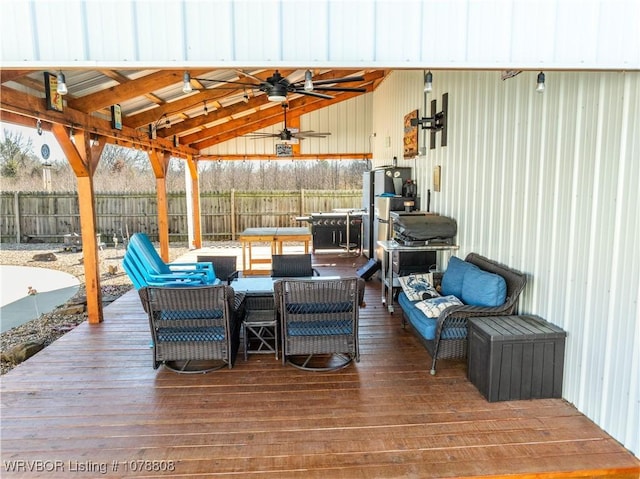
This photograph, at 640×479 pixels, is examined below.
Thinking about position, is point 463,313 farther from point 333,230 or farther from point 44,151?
point 333,230

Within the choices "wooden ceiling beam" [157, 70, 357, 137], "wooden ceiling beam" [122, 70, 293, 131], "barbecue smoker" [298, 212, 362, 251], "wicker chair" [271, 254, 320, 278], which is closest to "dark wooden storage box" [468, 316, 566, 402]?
"wicker chair" [271, 254, 320, 278]

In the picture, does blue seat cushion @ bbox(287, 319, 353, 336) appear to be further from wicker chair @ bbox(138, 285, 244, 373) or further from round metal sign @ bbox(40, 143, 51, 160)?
round metal sign @ bbox(40, 143, 51, 160)

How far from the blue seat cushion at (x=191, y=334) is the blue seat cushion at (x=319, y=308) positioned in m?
0.64

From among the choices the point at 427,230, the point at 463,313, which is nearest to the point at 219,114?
the point at 427,230

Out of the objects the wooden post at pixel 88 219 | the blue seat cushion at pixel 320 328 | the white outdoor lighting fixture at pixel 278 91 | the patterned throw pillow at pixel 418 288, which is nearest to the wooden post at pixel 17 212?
the wooden post at pixel 88 219

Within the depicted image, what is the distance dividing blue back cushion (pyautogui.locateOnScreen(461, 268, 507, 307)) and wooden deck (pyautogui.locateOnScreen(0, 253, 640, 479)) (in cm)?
62

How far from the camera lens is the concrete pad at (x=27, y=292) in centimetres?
605

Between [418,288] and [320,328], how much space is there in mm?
1381

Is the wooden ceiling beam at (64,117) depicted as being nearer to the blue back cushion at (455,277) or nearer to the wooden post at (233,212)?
the blue back cushion at (455,277)

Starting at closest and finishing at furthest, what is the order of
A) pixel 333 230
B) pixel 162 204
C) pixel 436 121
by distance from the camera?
pixel 436 121 < pixel 162 204 < pixel 333 230

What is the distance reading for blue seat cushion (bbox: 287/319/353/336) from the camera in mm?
3482
